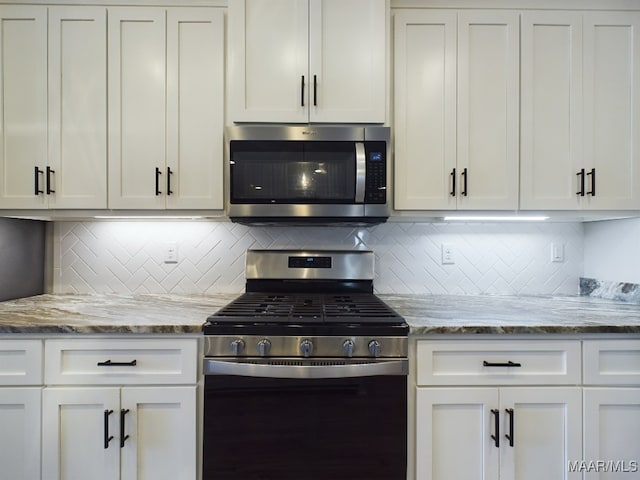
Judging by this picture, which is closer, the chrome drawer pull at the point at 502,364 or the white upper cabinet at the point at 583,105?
the chrome drawer pull at the point at 502,364

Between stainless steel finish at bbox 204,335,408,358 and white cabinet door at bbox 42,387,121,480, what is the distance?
415 mm

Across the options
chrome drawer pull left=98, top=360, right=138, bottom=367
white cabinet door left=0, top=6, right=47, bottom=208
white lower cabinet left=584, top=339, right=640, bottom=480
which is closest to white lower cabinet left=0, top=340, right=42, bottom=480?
chrome drawer pull left=98, top=360, right=138, bottom=367

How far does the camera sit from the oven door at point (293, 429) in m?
1.28

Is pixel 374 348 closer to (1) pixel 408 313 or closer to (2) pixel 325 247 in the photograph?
(1) pixel 408 313

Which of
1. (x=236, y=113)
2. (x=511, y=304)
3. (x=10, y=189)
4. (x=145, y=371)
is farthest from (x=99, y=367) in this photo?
(x=511, y=304)

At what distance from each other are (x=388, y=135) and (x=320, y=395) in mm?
1147

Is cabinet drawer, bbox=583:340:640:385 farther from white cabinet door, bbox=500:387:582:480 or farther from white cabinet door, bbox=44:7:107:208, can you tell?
white cabinet door, bbox=44:7:107:208

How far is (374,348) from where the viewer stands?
4.26 feet

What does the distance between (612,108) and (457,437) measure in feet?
5.47

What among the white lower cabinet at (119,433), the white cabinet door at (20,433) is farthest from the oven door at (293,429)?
the white cabinet door at (20,433)

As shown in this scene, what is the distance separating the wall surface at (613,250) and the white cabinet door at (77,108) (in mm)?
2582

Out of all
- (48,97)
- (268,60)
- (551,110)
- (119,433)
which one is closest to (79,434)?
(119,433)

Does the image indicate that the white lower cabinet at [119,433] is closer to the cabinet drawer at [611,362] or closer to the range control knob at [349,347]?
the range control knob at [349,347]

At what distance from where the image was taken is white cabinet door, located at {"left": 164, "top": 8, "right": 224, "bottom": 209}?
1.66 meters
